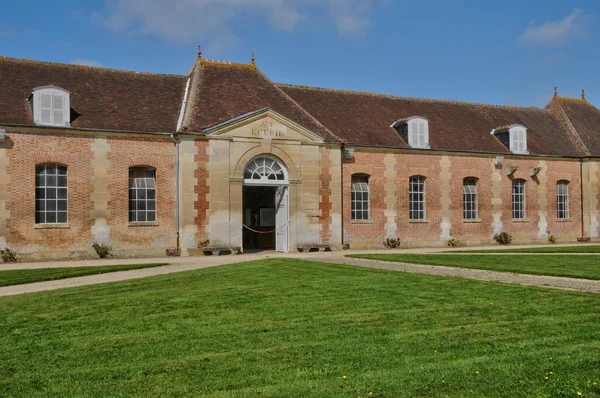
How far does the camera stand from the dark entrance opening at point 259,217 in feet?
76.5

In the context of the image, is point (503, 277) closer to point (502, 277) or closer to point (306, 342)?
point (502, 277)

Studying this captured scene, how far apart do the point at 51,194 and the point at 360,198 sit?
10.9 metres

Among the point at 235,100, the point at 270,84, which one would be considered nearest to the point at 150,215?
the point at 235,100

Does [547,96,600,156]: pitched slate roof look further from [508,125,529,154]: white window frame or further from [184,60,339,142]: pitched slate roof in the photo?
[184,60,339,142]: pitched slate roof

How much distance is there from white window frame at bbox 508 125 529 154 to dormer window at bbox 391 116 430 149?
4.29 metres

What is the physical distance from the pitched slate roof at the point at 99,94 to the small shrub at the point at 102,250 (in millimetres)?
3693

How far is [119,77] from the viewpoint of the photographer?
21.2 metres

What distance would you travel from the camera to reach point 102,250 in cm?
1831

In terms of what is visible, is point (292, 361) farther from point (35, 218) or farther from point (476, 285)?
point (35, 218)

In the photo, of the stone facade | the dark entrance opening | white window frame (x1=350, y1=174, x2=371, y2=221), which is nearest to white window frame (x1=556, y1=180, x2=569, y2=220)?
the stone facade

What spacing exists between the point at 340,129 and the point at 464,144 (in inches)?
226

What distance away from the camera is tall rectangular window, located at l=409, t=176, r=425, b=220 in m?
23.5

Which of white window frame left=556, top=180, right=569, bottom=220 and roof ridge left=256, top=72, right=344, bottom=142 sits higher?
roof ridge left=256, top=72, right=344, bottom=142

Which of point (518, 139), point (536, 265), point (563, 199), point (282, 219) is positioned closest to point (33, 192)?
point (282, 219)
